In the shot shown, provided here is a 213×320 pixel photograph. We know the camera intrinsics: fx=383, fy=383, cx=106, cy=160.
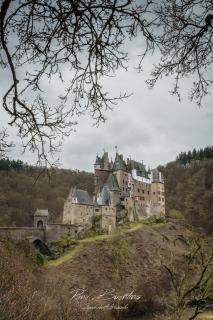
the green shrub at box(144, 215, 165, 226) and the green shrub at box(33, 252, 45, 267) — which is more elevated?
the green shrub at box(144, 215, 165, 226)

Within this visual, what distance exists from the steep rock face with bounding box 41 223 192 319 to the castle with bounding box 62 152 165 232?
Answer: 444 cm

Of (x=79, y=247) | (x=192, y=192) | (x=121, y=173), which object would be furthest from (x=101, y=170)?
(x=192, y=192)

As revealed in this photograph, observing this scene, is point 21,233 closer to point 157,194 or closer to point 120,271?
point 120,271

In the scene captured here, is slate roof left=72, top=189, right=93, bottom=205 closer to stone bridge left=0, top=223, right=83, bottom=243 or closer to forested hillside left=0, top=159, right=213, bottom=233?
stone bridge left=0, top=223, right=83, bottom=243

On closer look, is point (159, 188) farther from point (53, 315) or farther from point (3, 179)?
point (53, 315)

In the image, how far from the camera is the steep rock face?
35438 millimetres

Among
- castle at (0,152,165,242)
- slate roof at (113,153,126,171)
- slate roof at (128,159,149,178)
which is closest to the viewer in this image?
castle at (0,152,165,242)

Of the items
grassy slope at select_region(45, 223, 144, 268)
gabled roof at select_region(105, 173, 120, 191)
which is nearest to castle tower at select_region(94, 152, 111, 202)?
gabled roof at select_region(105, 173, 120, 191)

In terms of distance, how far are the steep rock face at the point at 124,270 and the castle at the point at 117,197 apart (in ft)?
14.6

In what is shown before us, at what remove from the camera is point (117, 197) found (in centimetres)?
5000

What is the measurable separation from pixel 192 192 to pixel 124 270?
3482 cm

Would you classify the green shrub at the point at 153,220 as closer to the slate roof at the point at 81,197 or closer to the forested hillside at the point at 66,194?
the forested hillside at the point at 66,194

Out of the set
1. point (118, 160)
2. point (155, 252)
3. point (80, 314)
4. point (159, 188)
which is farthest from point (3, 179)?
point (80, 314)

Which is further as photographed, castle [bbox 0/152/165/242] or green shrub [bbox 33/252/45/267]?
castle [bbox 0/152/165/242]
